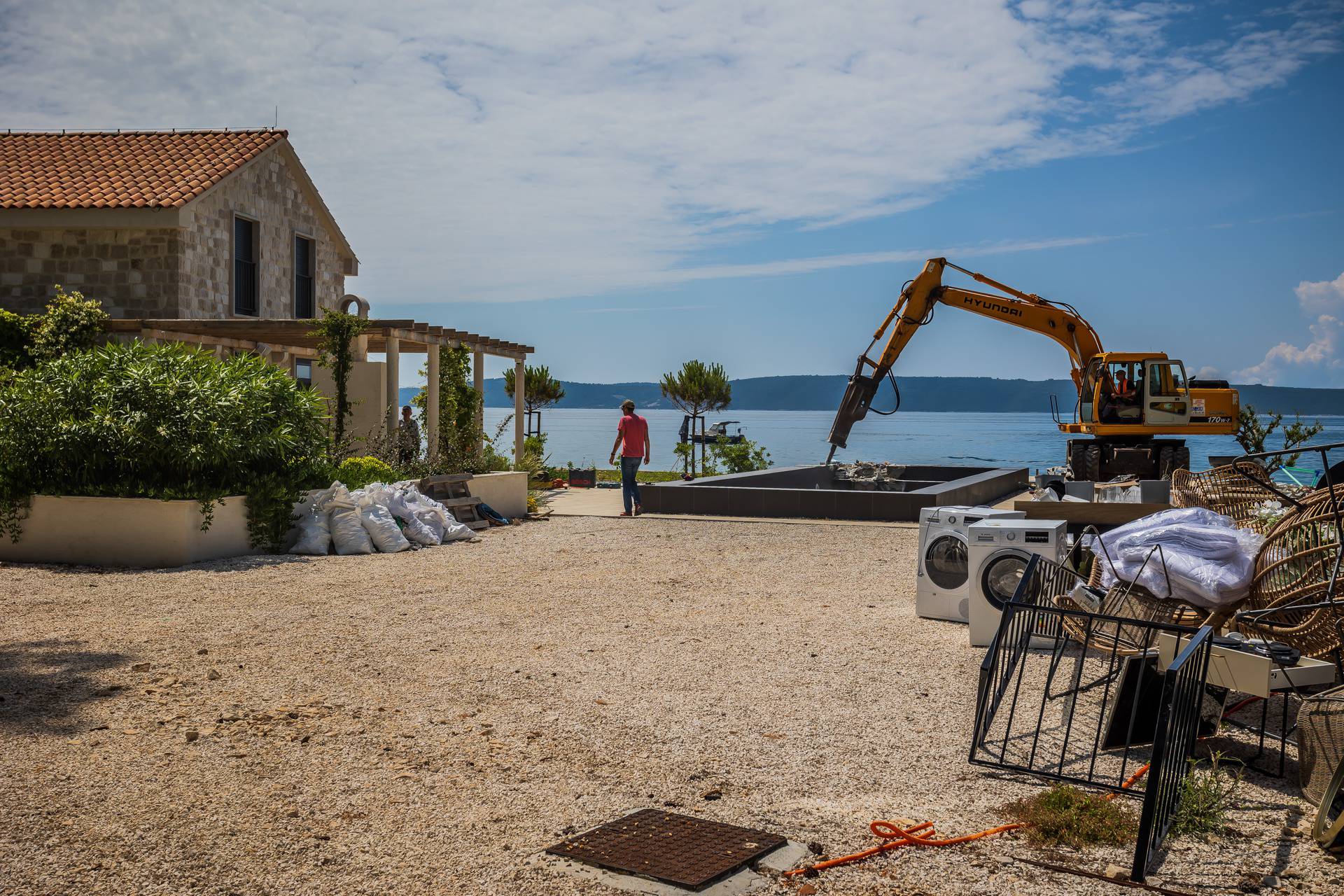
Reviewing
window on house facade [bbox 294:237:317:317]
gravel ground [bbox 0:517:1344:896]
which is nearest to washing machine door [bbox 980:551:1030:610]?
gravel ground [bbox 0:517:1344:896]

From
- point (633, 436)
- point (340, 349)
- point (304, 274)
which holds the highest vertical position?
point (304, 274)

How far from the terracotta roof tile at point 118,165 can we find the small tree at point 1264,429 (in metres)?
18.5

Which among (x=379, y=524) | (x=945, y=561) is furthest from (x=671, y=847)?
(x=379, y=524)

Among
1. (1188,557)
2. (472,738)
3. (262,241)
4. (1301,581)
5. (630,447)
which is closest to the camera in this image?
(1301,581)

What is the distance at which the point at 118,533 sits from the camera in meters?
10.9

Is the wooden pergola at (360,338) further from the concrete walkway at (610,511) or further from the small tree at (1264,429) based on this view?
the small tree at (1264,429)

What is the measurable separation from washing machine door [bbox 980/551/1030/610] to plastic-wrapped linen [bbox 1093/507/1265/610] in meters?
1.37

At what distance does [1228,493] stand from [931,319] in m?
14.1

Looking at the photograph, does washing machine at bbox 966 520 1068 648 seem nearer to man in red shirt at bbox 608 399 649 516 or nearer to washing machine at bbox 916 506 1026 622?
washing machine at bbox 916 506 1026 622

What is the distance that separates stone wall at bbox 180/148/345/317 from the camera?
1861 centimetres

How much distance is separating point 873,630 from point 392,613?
138 inches

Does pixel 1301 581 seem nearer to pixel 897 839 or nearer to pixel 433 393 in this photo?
pixel 897 839

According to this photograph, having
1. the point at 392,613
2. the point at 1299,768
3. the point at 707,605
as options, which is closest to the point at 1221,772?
the point at 1299,768

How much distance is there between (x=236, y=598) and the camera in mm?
9000
